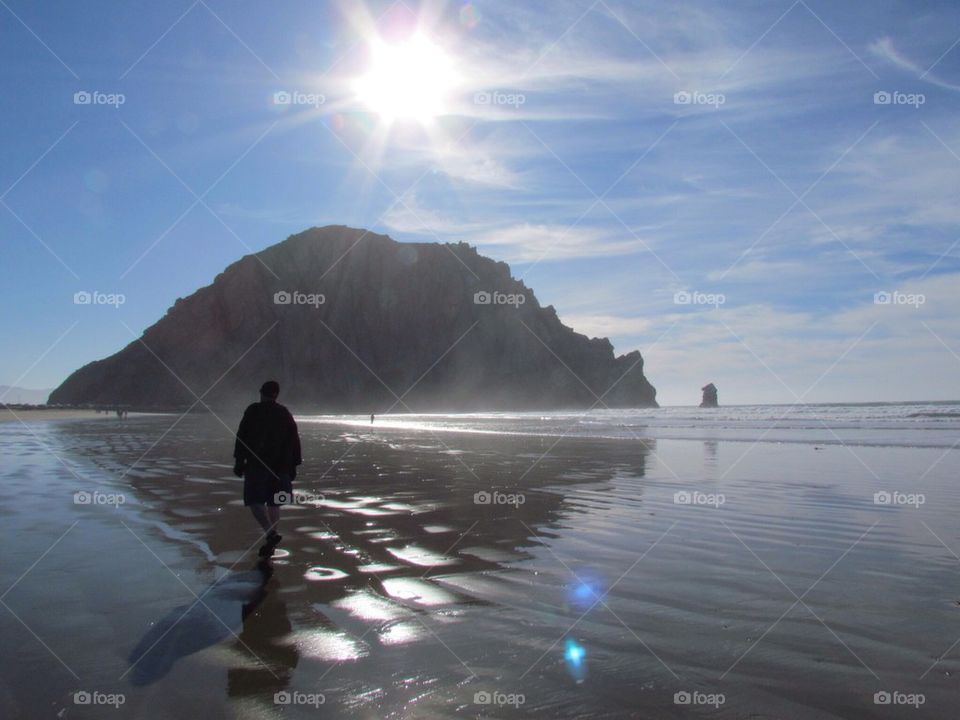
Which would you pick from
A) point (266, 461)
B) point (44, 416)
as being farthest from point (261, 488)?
point (44, 416)

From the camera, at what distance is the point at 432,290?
176 metres

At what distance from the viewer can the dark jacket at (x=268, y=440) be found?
8.78 meters

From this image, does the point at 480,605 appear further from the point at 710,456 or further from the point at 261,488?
the point at 710,456

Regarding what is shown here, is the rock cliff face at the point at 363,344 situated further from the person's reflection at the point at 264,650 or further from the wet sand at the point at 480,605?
the person's reflection at the point at 264,650

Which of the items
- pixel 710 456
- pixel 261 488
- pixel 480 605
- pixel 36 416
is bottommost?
pixel 480 605

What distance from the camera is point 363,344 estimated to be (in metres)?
170

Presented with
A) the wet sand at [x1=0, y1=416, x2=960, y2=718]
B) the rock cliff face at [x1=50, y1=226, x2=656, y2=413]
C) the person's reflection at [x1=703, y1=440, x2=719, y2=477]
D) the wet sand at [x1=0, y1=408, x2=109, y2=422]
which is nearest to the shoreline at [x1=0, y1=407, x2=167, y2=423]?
the wet sand at [x1=0, y1=408, x2=109, y2=422]

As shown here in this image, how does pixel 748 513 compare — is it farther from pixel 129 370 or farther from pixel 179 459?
pixel 129 370

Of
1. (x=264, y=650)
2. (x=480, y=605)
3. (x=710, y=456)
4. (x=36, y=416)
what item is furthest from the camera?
(x=36, y=416)

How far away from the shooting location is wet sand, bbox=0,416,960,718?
4.54 m

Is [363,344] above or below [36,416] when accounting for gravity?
above

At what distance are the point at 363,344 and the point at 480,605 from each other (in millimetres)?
165566

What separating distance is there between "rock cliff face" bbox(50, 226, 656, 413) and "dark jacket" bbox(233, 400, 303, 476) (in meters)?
142

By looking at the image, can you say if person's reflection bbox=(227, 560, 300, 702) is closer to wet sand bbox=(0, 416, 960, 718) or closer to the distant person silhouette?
wet sand bbox=(0, 416, 960, 718)
